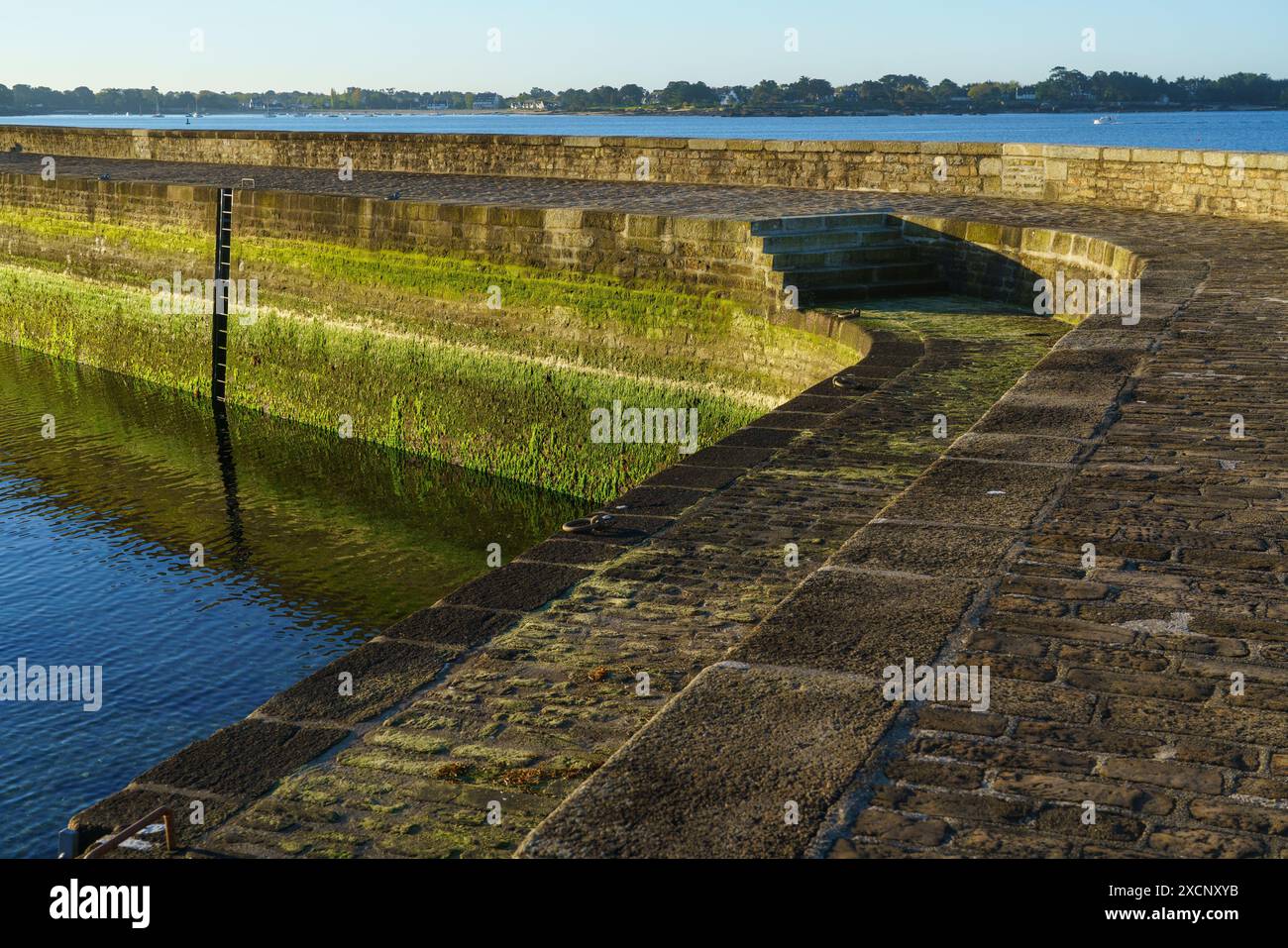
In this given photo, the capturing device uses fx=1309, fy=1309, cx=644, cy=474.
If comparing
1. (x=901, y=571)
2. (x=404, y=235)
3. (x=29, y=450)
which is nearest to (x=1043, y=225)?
(x=404, y=235)

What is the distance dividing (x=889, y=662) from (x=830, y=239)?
10.5 metres

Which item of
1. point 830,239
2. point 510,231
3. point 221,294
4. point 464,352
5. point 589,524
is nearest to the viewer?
point 589,524

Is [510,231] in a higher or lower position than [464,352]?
higher

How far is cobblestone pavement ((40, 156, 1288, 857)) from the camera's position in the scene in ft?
9.73

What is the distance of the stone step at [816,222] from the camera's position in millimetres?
Result: 13422

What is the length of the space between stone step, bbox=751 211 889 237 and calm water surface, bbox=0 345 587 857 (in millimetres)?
3582

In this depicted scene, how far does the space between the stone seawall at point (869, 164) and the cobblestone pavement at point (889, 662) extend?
8.32m

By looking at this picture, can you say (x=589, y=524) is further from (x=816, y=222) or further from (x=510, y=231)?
(x=510, y=231)

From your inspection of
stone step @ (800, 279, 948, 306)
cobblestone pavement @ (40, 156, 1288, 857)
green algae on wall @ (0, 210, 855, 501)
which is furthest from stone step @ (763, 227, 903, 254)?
cobblestone pavement @ (40, 156, 1288, 857)

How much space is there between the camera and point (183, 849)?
379 centimetres

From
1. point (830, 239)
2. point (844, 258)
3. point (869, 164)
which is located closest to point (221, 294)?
point (869, 164)

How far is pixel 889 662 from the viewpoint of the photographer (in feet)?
12.0

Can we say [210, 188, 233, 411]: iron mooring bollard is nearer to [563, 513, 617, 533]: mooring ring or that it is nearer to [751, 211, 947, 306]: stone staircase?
[751, 211, 947, 306]: stone staircase

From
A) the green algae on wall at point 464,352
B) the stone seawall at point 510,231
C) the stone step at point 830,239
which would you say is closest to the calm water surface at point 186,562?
the green algae on wall at point 464,352
